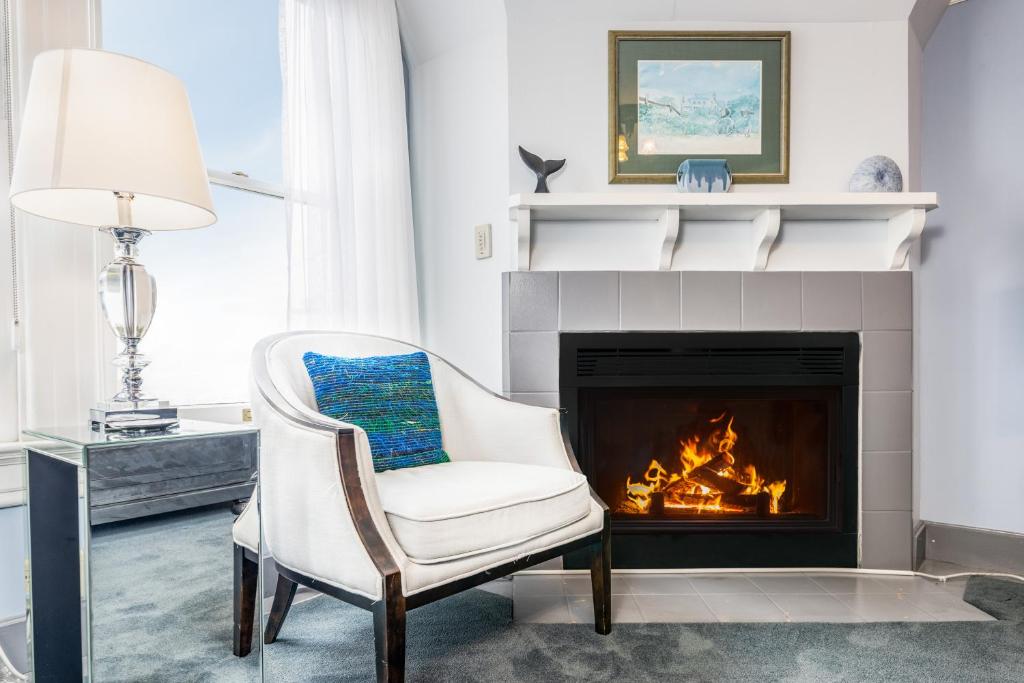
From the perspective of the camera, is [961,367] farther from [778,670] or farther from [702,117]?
[778,670]

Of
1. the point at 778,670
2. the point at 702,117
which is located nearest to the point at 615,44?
the point at 702,117

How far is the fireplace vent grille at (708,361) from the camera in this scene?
88.0 inches

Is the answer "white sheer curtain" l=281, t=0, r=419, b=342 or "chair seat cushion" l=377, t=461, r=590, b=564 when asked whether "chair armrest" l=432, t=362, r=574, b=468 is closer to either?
"chair seat cushion" l=377, t=461, r=590, b=564

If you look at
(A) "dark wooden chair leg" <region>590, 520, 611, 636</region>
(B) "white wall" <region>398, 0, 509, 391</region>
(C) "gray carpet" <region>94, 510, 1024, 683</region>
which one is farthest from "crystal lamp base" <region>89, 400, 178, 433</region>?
(B) "white wall" <region>398, 0, 509, 391</region>

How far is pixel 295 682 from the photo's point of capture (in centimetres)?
148

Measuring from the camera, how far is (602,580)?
171 centimetres

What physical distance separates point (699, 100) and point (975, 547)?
1915mm

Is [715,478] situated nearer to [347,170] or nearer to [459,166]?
[459,166]

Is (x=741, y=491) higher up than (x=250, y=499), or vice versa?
(x=250, y=499)

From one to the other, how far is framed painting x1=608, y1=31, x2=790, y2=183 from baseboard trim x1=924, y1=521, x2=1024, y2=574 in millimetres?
1462

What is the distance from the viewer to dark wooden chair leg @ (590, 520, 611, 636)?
171 cm

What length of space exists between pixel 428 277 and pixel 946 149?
2.06m

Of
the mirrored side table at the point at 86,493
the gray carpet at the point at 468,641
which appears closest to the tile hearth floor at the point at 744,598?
the gray carpet at the point at 468,641

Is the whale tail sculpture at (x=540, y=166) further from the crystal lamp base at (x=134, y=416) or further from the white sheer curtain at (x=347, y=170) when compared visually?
the crystal lamp base at (x=134, y=416)
